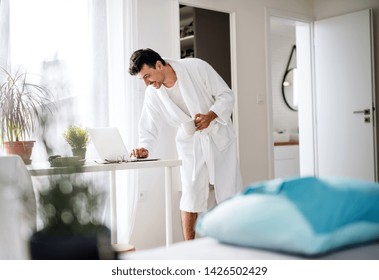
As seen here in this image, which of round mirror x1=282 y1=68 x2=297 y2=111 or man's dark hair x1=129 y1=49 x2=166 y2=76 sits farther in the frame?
round mirror x1=282 y1=68 x2=297 y2=111

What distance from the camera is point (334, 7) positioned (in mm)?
4730

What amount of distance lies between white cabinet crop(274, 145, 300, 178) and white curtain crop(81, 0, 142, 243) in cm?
290

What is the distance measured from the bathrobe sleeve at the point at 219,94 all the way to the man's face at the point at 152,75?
26 centimetres

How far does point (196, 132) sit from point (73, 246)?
85.8 inches

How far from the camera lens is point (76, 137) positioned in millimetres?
2359

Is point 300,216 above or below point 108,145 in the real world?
below

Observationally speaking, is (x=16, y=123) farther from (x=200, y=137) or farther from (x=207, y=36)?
(x=207, y=36)

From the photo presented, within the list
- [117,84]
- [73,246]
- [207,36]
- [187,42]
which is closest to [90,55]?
[117,84]

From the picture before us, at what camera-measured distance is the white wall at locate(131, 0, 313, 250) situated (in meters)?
3.46

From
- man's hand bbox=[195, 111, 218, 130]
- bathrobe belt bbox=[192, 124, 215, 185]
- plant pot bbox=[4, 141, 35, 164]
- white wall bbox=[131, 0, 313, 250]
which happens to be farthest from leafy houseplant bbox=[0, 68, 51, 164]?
white wall bbox=[131, 0, 313, 250]

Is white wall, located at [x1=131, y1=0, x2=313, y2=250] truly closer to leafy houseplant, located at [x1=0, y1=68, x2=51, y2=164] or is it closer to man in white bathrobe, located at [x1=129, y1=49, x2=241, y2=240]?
man in white bathrobe, located at [x1=129, y1=49, x2=241, y2=240]

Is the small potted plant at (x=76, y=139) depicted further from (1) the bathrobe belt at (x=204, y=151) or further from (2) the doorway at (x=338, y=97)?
(2) the doorway at (x=338, y=97)

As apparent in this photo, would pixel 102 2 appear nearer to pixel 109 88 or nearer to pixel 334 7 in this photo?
pixel 109 88
